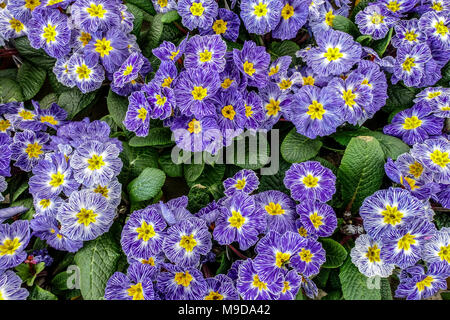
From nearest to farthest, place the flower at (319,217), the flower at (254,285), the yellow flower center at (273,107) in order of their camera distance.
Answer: the flower at (254,285)
the flower at (319,217)
the yellow flower center at (273,107)

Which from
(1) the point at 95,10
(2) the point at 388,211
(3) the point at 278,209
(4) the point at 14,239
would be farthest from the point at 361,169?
(4) the point at 14,239

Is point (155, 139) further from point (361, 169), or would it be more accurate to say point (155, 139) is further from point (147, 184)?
point (361, 169)

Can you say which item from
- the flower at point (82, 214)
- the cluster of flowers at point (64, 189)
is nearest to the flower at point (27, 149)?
the cluster of flowers at point (64, 189)

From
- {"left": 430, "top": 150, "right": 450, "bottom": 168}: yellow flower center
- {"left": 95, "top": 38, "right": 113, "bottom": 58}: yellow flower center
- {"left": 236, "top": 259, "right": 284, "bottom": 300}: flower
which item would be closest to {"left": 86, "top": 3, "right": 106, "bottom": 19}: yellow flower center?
{"left": 95, "top": 38, "right": 113, "bottom": 58}: yellow flower center

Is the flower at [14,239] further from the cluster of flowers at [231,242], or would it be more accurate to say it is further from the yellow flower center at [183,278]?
the yellow flower center at [183,278]

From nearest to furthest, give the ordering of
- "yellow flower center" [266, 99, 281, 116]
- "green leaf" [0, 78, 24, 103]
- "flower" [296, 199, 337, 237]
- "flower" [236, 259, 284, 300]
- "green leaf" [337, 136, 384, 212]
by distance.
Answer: "flower" [236, 259, 284, 300], "flower" [296, 199, 337, 237], "green leaf" [337, 136, 384, 212], "yellow flower center" [266, 99, 281, 116], "green leaf" [0, 78, 24, 103]

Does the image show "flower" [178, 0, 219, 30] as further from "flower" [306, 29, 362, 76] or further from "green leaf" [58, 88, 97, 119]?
"green leaf" [58, 88, 97, 119]
